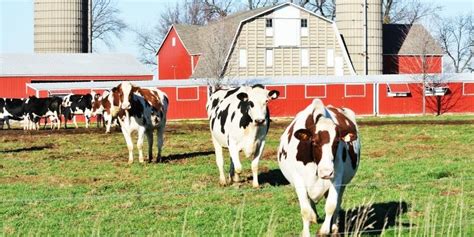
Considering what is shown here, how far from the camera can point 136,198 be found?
47.4 feet

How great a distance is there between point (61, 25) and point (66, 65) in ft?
18.2

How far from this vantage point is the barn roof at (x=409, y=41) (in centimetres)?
7344

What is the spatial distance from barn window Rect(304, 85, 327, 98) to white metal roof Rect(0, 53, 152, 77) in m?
13.7

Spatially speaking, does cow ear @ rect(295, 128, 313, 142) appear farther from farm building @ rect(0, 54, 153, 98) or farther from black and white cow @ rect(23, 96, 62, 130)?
farm building @ rect(0, 54, 153, 98)

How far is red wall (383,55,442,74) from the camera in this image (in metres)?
71.8

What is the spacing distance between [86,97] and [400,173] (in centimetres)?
2990

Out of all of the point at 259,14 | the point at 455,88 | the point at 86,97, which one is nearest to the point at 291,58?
the point at 259,14

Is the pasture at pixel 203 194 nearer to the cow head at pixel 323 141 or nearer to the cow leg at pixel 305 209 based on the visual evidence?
the cow leg at pixel 305 209

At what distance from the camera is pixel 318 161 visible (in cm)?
1034

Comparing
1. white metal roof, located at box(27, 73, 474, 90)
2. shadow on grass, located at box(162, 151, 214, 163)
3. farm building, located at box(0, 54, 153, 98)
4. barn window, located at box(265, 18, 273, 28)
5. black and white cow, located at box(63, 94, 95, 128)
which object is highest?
barn window, located at box(265, 18, 273, 28)

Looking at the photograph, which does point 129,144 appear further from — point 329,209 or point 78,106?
point 78,106

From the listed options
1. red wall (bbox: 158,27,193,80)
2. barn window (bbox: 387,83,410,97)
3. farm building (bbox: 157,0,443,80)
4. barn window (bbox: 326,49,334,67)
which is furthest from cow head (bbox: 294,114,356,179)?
red wall (bbox: 158,27,193,80)

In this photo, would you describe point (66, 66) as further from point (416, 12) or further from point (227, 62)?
point (416, 12)

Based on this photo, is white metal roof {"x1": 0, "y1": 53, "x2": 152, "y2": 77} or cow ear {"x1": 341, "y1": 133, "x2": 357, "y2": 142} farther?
white metal roof {"x1": 0, "y1": 53, "x2": 152, "y2": 77}
